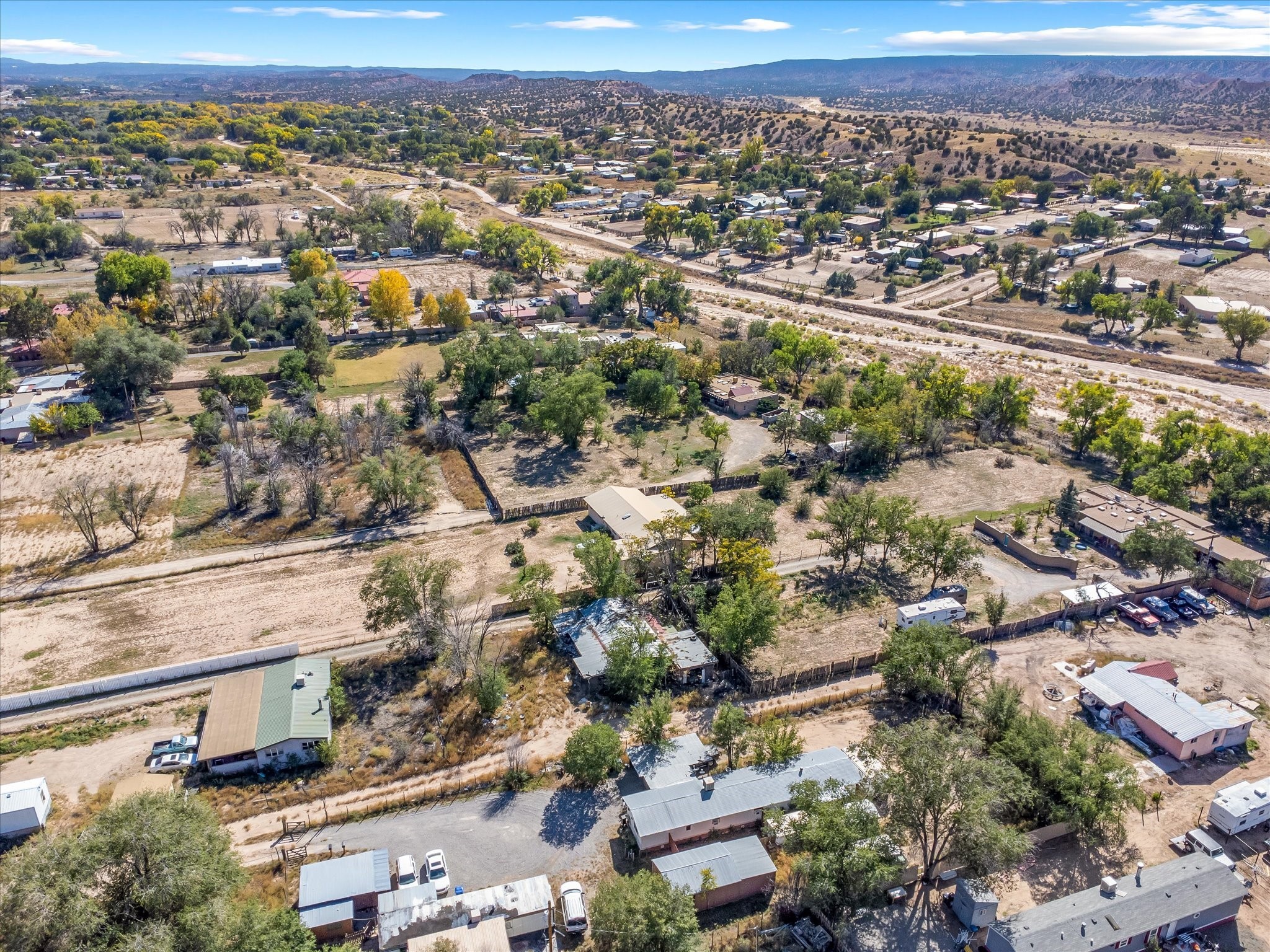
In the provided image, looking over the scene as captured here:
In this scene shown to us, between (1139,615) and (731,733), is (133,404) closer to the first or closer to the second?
(731,733)

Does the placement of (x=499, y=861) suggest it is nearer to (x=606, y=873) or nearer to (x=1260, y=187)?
(x=606, y=873)

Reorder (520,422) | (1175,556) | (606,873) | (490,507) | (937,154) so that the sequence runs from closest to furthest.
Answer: (606,873), (1175,556), (490,507), (520,422), (937,154)

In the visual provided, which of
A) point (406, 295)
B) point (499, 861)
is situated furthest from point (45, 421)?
point (499, 861)

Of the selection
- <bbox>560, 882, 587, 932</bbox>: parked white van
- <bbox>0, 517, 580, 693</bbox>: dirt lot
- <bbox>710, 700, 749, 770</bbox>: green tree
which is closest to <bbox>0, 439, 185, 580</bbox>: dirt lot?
<bbox>0, 517, 580, 693</bbox>: dirt lot

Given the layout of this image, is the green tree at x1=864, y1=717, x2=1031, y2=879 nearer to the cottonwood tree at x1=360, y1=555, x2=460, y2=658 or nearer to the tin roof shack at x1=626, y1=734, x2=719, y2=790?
the tin roof shack at x1=626, y1=734, x2=719, y2=790

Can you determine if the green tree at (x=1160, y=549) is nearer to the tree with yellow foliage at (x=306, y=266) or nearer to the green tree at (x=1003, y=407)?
the green tree at (x=1003, y=407)

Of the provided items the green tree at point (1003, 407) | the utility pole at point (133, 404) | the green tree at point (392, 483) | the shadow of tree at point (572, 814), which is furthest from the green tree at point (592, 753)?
the utility pole at point (133, 404)
